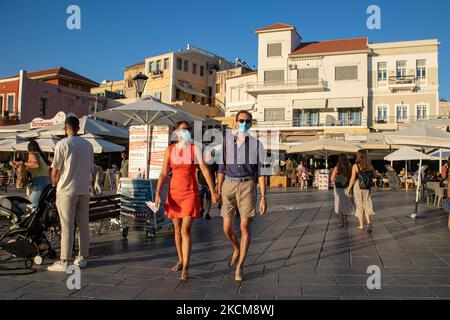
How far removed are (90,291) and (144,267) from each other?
108 cm

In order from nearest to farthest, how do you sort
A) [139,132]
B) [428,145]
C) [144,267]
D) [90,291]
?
[90,291] < [144,267] < [139,132] < [428,145]

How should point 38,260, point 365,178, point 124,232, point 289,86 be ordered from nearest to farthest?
point 38,260, point 124,232, point 365,178, point 289,86

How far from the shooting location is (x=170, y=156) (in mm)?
4750

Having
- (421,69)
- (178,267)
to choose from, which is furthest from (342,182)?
(421,69)

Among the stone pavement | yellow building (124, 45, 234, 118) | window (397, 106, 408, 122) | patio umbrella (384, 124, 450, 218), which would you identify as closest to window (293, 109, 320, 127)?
window (397, 106, 408, 122)

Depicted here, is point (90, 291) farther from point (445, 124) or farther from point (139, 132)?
point (445, 124)

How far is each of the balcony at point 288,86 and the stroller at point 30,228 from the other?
35556 mm

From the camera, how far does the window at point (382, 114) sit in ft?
123

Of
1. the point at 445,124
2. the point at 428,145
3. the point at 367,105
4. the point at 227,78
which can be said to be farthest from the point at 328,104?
the point at 428,145

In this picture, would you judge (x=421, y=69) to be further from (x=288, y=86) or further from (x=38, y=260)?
(x=38, y=260)

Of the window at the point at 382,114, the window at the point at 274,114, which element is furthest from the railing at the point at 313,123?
the window at the point at 382,114

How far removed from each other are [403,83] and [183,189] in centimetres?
3681

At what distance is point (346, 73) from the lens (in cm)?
3838

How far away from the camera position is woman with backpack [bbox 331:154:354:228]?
348 inches
